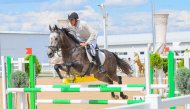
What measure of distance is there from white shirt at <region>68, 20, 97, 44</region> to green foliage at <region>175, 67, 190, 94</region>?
158cm

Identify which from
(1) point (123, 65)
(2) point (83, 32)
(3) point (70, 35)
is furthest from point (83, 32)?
(1) point (123, 65)

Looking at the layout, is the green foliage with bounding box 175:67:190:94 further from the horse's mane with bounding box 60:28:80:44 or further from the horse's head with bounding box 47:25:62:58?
the horse's mane with bounding box 60:28:80:44

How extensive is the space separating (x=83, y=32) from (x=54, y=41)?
2.27ft

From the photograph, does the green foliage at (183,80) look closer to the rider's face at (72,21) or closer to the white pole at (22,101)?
the rider's face at (72,21)

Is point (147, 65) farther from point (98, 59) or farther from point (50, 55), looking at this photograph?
point (98, 59)

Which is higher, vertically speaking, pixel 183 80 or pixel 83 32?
pixel 83 32

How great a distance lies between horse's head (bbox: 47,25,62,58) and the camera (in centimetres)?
645

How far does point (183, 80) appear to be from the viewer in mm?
5887

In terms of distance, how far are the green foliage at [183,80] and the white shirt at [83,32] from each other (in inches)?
62.3

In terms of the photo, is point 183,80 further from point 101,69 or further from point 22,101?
point 22,101

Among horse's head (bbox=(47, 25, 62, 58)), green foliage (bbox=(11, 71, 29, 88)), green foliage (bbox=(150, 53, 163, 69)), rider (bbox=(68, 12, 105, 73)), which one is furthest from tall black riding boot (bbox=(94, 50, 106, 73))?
green foliage (bbox=(150, 53, 163, 69))

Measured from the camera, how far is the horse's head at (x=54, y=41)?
645 cm

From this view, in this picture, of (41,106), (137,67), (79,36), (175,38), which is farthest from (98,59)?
(175,38)

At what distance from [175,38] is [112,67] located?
1401 inches
